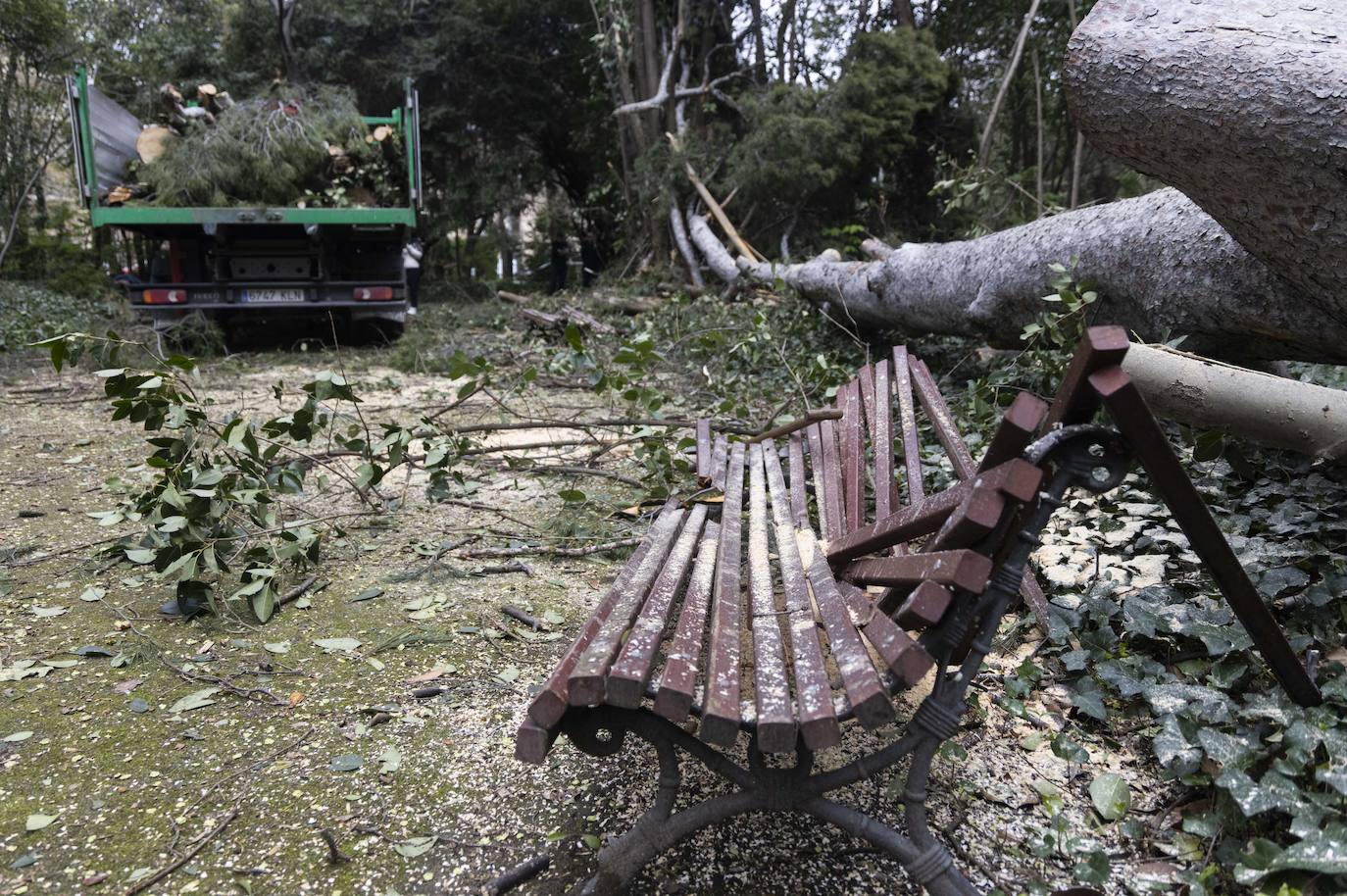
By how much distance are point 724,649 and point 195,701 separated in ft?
5.09

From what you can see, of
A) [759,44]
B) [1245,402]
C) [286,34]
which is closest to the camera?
[1245,402]

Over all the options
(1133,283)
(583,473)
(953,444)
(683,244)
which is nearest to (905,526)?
(953,444)

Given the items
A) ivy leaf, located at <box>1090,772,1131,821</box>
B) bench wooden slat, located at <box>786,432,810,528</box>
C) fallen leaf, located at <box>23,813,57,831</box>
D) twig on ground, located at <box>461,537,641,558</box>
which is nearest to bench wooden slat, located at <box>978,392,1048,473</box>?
ivy leaf, located at <box>1090,772,1131,821</box>

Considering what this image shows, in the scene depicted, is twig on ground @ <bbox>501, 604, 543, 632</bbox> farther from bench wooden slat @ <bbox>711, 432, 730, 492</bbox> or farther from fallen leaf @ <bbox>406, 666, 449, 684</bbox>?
bench wooden slat @ <bbox>711, 432, 730, 492</bbox>

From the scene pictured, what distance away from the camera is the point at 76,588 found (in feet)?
9.69

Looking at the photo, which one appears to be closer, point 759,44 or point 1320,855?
point 1320,855

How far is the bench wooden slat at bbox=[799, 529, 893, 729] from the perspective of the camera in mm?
1254

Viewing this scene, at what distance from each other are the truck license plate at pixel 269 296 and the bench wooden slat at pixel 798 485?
5966mm

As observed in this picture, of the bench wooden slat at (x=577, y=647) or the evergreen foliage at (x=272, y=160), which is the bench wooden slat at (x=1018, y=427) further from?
the evergreen foliage at (x=272, y=160)

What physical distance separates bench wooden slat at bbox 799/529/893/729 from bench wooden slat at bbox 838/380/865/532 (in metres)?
0.42

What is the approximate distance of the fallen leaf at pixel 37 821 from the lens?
174 centimetres

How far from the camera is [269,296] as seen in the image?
7.77 m

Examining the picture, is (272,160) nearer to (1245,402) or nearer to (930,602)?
(1245,402)

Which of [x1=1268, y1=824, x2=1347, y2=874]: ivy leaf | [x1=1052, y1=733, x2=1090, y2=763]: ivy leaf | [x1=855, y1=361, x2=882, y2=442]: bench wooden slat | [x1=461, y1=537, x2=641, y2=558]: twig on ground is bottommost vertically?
[x1=461, y1=537, x2=641, y2=558]: twig on ground
